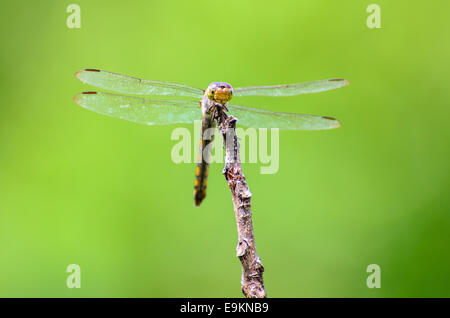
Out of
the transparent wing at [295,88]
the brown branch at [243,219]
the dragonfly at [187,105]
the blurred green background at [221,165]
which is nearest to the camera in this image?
the brown branch at [243,219]

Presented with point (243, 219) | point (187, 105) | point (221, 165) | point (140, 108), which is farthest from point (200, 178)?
point (221, 165)

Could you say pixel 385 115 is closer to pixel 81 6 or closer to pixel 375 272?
pixel 375 272

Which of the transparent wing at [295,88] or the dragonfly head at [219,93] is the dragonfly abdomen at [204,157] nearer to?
the dragonfly head at [219,93]

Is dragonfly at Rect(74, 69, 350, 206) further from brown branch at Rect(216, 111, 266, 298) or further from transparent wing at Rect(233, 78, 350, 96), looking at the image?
brown branch at Rect(216, 111, 266, 298)

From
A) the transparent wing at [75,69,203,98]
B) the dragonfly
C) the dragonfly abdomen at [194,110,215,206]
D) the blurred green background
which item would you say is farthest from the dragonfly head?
the blurred green background

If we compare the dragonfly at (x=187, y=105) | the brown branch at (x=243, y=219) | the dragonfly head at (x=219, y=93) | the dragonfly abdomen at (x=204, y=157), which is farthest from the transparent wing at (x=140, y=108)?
the brown branch at (x=243, y=219)

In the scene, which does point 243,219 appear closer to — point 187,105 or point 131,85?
point 187,105

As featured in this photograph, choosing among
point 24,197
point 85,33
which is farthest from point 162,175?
point 85,33
